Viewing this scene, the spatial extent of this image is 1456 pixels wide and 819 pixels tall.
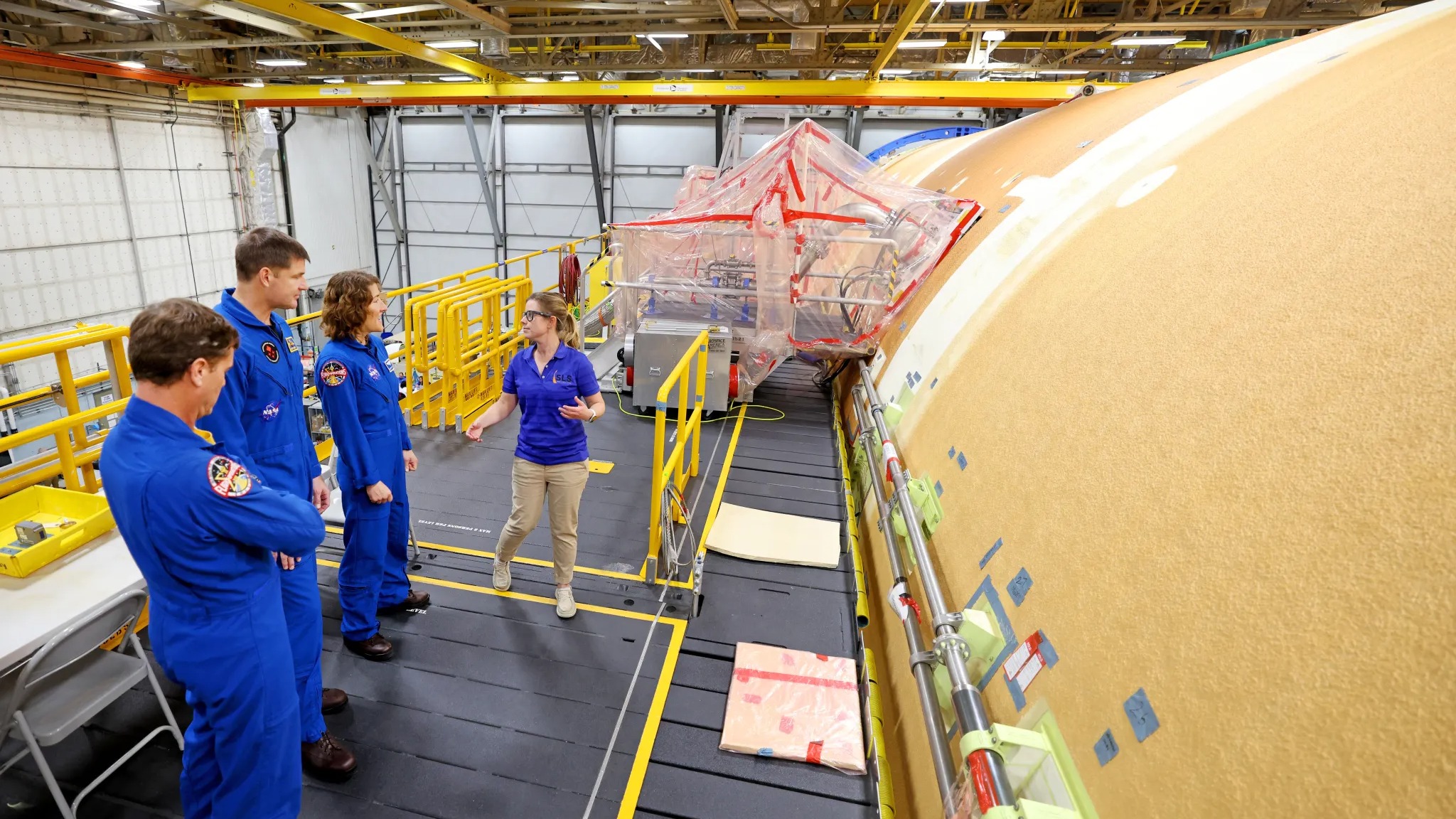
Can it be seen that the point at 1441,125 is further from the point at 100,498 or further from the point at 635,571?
the point at 100,498

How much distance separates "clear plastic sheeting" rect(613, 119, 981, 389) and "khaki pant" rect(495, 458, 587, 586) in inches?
123

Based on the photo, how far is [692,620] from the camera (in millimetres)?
3912

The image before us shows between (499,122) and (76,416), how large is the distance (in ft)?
52.4

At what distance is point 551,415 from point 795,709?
6.54ft

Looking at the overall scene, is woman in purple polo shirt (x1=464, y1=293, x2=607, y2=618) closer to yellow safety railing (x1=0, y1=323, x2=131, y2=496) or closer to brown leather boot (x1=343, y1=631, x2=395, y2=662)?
brown leather boot (x1=343, y1=631, x2=395, y2=662)

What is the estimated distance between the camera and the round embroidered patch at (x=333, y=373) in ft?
9.94

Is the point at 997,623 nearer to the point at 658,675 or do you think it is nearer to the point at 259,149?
the point at 658,675

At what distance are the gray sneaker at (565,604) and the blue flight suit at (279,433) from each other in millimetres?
1309

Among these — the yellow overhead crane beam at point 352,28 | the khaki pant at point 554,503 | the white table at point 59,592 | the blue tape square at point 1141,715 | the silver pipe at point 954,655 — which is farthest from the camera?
the yellow overhead crane beam at point 352,28

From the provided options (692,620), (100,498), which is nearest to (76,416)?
(100,498)

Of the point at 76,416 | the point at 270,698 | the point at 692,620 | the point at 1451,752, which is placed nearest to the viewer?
the point at 1451,752

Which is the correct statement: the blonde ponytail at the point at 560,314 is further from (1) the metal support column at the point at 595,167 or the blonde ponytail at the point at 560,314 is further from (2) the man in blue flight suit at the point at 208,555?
(1) the metal support column at the point at 595,167

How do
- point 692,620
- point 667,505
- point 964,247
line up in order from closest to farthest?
point 692,620
point 667,505
point 964,247

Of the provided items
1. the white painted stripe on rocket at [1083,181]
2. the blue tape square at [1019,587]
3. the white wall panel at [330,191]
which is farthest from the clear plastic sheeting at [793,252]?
the white wall panel at [330,191]
